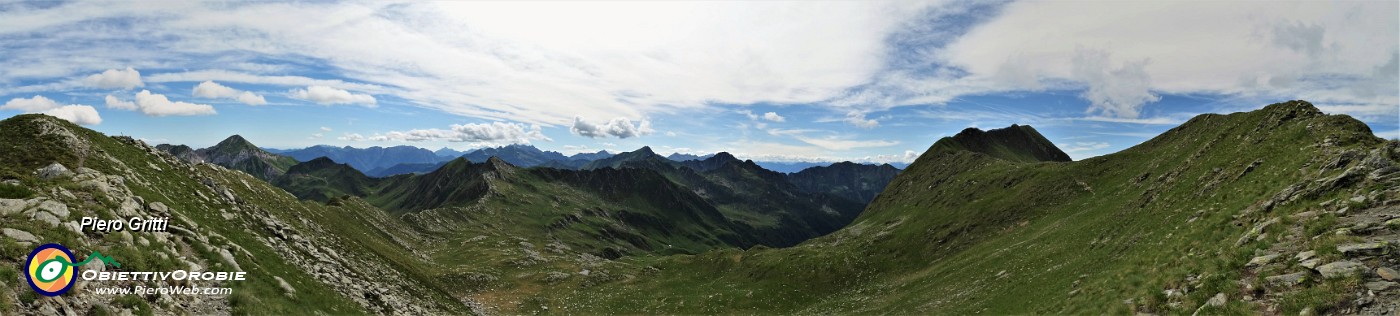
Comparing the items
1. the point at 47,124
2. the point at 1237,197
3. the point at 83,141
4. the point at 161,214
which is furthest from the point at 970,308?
the point at 47,124

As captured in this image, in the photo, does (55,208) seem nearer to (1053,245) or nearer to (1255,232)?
(1255,232)

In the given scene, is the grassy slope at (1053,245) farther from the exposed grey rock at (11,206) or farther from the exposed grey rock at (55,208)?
the exposed grey rock at (11,206)

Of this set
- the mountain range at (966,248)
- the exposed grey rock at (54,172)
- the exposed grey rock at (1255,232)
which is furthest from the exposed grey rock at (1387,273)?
the exposed grey rock at (54,172)

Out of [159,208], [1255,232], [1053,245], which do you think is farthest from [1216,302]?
[159,208]

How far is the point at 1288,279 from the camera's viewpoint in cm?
1991

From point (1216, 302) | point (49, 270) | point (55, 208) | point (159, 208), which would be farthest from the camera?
point (159, 208)

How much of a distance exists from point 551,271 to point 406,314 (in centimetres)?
6024

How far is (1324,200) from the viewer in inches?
1042

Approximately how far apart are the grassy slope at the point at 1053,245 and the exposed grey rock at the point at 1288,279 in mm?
1292

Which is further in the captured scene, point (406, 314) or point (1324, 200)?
point (406, 314)

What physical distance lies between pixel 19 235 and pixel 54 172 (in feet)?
41.4

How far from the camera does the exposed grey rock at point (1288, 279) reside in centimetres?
1947

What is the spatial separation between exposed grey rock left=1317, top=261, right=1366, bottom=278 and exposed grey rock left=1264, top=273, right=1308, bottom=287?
0.55 metres

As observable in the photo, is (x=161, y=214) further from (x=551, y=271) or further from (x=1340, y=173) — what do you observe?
(x=551, y=271)
